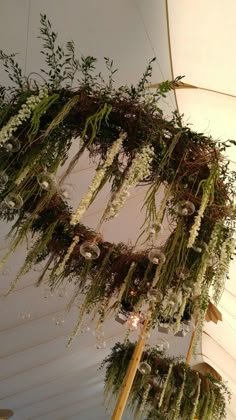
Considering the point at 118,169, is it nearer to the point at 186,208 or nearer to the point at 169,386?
the point at 186,208

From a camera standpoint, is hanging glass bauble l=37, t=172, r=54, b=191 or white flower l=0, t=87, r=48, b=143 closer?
white flower l=0, t=87, r=48, b=143

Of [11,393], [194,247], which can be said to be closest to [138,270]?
[194,247]

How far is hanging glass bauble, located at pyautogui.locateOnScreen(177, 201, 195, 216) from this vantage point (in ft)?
6.34

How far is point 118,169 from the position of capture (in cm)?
194

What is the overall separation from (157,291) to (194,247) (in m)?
0.31

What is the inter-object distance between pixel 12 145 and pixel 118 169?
0.45 metres

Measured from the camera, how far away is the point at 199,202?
1958mm

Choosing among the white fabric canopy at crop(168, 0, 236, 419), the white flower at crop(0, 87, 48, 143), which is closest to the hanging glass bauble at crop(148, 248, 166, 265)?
the white fabric canopy at crop(168, 0, 236, 419)

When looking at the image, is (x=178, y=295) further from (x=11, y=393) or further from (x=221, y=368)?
(x=11, y=393)

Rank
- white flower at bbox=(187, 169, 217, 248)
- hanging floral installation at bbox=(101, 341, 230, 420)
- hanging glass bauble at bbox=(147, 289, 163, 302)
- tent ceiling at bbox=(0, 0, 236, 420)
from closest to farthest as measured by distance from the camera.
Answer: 1. white flower at bbox=(187, 169, 217, 248)
2. hanging glass bauble at bbox=(147, 289, 163, 302)
3. tent ceiling at bbox=(0, 0, 236, 420)
4. hanging floral installation at bbox=(101, 341, 230, 420)

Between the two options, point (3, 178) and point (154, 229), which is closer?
point (3, 178)

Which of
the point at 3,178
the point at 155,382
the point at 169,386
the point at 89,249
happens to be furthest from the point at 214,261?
the point at 155,382

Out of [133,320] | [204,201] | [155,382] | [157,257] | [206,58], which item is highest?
[206,58]

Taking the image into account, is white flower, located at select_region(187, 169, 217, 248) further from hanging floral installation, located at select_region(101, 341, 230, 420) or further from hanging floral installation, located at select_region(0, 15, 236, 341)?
hanging floral installation, located at select_region(101, 341, 230, 420)
